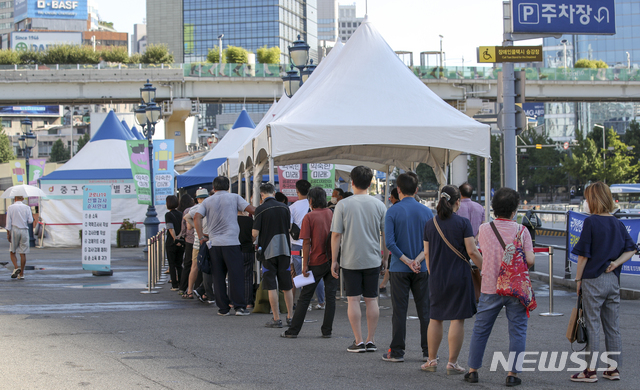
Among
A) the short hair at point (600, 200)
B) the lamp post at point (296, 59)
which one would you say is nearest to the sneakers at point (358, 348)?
the short hair at point (600, 200)

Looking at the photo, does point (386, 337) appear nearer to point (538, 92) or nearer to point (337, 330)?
point (337, 330)

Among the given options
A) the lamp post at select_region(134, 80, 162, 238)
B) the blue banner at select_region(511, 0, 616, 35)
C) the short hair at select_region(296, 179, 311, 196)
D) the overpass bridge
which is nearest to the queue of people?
the short hair at select_region(296, 179, 311, 196)

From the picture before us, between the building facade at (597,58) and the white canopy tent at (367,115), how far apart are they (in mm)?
108911

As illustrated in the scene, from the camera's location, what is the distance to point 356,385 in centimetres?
552

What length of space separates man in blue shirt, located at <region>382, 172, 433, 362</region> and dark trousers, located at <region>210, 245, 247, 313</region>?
11.4 feet

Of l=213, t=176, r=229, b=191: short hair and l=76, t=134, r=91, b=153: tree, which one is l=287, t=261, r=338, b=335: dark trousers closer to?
l=213, t=176, r=229, b=191: short hair

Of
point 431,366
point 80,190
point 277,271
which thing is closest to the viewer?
point 431,366

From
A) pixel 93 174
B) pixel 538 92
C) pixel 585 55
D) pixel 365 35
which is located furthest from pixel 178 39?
pixel 365 35

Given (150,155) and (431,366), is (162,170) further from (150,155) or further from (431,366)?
(431,366)

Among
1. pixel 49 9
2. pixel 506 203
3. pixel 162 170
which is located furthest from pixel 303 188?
pixel 49 9

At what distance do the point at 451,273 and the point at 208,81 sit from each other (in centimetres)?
4349

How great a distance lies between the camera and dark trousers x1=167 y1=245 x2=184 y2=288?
12.5 meters

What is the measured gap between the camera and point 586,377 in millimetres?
5609

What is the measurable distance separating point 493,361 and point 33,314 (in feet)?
22.3
